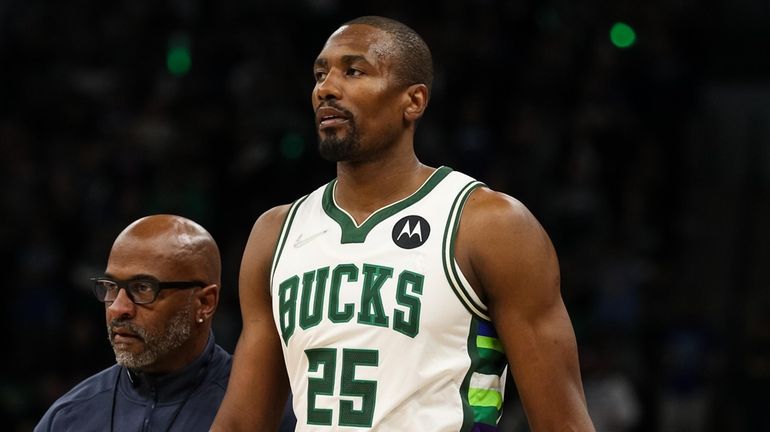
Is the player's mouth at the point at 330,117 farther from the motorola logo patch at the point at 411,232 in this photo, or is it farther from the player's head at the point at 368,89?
the motorola logo patch at the point at 411,232

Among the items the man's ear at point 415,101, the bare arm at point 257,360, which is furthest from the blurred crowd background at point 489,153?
the man's ear at point 415,101

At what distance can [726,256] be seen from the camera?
10.5 meters

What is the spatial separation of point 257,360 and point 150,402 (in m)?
0.44

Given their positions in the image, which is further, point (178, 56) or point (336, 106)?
point (178, 56)

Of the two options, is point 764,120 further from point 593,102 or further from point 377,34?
point 377,34

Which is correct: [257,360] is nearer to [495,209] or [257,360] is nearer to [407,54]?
[495,209]

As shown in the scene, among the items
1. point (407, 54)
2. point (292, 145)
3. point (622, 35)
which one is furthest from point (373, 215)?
point (622, 35)

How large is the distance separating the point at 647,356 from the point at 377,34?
19.9ft

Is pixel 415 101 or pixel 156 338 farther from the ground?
pixel 415 101

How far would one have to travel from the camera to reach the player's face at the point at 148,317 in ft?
12.8

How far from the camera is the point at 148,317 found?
3.91 meters

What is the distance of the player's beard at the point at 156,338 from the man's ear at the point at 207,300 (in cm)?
5

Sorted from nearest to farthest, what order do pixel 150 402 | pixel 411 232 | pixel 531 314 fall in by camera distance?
1. pixel 531 314
2. pixel 411 232
3. pixel 150 402

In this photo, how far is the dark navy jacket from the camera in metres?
3.95
